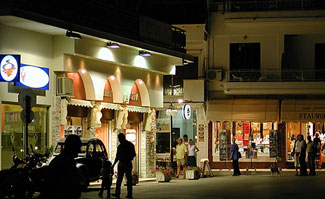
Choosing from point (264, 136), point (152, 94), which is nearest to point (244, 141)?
point (264, 136)

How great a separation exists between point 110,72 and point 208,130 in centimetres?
1313

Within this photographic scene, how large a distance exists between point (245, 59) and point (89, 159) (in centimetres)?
1885

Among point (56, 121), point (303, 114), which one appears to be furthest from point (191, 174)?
point (56, 121)

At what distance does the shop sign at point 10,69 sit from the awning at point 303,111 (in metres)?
20.9

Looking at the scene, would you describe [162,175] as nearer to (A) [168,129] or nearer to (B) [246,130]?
(A) [168,129]

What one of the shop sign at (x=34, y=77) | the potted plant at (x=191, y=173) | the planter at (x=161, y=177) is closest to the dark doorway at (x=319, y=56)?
the potted plant at (x=191, y=173)

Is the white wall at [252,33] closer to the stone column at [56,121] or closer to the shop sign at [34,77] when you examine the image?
the stone column at [56,121]

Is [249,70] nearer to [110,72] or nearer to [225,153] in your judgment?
[225,153]

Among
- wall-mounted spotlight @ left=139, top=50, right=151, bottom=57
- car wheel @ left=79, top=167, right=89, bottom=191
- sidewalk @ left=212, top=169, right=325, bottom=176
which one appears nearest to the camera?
car wheel @ left=79, top=167, right=89, bottom=191

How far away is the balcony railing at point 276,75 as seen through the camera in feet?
125

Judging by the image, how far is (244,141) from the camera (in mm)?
39438

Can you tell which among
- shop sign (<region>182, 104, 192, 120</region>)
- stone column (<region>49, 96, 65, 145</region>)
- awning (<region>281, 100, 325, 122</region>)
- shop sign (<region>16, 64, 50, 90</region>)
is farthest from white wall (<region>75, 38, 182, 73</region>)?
awning (<region>281, 100, 325, 122</region>)

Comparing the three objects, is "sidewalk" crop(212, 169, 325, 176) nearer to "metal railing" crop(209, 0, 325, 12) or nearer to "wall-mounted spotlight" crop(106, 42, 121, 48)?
"metal railing" crop(209, 0, 325, 12)

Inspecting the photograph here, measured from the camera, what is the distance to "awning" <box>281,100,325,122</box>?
37.7 m
